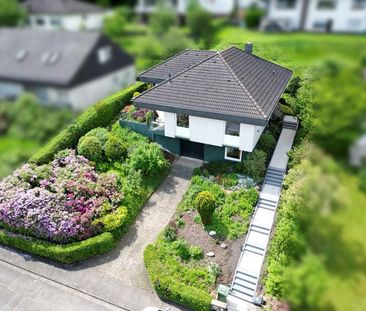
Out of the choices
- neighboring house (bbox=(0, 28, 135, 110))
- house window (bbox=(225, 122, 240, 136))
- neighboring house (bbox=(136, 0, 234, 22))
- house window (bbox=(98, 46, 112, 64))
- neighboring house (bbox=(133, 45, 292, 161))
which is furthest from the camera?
house window (bbox=(225, 122, 240, 136))

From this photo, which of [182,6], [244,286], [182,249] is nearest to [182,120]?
[182,249]

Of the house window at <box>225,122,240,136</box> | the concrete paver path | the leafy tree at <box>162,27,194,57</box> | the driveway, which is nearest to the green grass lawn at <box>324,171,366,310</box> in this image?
the leafy tree at <box>162,27,194,57</box>

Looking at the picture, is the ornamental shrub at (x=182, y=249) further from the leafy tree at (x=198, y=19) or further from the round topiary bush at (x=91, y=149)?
the leafy tree at (x=198, y=19)

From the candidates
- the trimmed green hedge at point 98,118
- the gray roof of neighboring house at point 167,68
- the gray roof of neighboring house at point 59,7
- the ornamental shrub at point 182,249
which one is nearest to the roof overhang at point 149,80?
the gray roof of neighboring house at point 167,68

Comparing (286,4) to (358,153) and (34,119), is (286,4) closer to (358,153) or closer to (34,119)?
(358,153)

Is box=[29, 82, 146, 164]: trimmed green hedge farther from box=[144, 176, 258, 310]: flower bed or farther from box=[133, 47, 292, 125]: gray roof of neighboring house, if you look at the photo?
box=[144, 176, 258, 310]: flower bed
